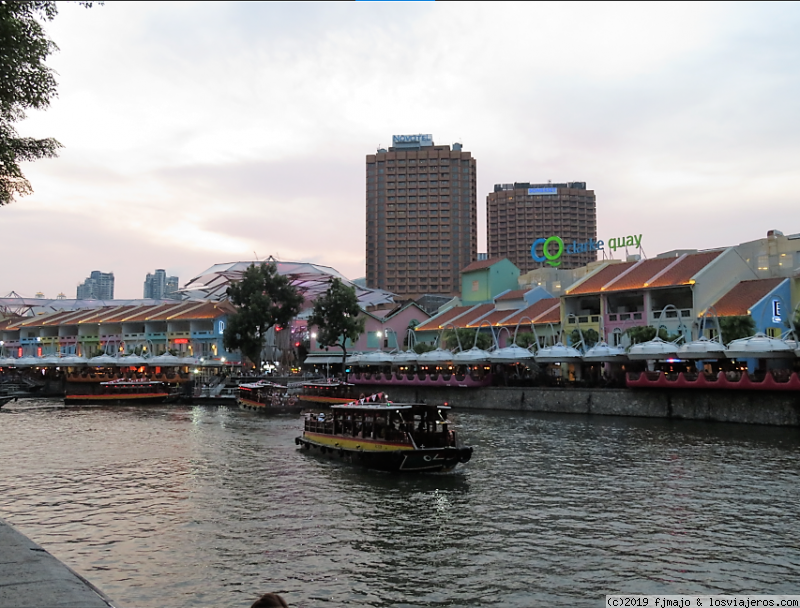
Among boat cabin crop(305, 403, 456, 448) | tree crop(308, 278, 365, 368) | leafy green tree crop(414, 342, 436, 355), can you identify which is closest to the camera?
boat cabin crop(305, 403, 456, 448)

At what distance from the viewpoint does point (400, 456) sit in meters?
25.6

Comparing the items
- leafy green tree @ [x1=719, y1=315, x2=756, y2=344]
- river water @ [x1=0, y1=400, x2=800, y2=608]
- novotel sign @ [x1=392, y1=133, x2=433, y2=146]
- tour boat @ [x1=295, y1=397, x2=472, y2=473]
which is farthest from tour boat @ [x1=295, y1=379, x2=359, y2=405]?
novotel sign @ [x1=392, y1=133, x2=433, y2=146]

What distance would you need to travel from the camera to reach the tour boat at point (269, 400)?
183ft

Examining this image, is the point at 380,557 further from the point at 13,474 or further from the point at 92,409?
the point at 92,409

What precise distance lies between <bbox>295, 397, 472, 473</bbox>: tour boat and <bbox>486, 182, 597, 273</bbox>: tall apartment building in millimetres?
148381

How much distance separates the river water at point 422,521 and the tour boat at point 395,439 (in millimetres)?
617

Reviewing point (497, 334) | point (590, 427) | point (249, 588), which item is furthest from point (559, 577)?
point (497, 334)

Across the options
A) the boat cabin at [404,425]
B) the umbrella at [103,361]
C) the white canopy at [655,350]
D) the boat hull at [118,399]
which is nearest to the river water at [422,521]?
the boat cabin at [404,425]

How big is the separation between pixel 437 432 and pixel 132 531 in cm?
1259

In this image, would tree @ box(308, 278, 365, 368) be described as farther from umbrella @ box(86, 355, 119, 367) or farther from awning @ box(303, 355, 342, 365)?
umbrella @ box(86, 355, 119, 367)

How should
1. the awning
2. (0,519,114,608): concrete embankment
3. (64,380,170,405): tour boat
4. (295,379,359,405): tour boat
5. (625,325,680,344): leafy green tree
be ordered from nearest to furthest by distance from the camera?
(0,519,114,608): concrete embankment < (625,325,680,344): leafy green tree < (295,379,359,405): tour boat < (64,380,170,405): tour boat < the awning

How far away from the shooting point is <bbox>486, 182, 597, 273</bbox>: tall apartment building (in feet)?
581

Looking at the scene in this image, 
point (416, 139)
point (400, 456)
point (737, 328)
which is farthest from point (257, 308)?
point (416, 139)

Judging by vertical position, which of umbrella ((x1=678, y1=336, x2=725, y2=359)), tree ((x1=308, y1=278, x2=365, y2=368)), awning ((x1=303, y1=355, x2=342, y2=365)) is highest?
tree ((x1=308, y1=278, x2=365, y2=368))
